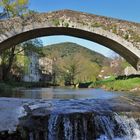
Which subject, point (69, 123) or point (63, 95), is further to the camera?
point (63, 95)

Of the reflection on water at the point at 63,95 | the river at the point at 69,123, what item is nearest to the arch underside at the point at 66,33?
the reflection on water at the point at 63,95

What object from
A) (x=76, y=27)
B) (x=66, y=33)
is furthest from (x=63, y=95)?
(x=66, y=33)

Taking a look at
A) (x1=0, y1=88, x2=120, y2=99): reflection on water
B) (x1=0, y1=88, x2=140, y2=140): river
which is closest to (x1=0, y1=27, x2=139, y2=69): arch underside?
(x1=0, y1=88, x2=120, y2=99): reflection on water

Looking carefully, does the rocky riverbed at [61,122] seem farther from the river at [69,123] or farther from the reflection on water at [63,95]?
the reflection on water at [63,95]

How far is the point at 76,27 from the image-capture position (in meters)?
22.8

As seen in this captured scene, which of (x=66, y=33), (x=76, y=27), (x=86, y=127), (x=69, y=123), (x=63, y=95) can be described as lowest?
(x=86, y=127)

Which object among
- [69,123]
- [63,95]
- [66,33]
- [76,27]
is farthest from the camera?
[66,33]

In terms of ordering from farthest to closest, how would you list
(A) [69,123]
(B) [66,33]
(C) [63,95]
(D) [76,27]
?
(B) [66,33]
(D) [76,27]
(C) [63,95]
(A) [69,123]

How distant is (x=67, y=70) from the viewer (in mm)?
77938

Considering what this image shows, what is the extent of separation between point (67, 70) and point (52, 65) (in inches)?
716

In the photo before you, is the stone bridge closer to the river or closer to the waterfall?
the river

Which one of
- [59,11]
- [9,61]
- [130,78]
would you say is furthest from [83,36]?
[9,61]

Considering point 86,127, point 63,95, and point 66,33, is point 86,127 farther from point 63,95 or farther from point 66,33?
point 66,33

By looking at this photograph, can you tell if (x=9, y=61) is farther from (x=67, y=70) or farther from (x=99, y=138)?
(x=67, y=70)
